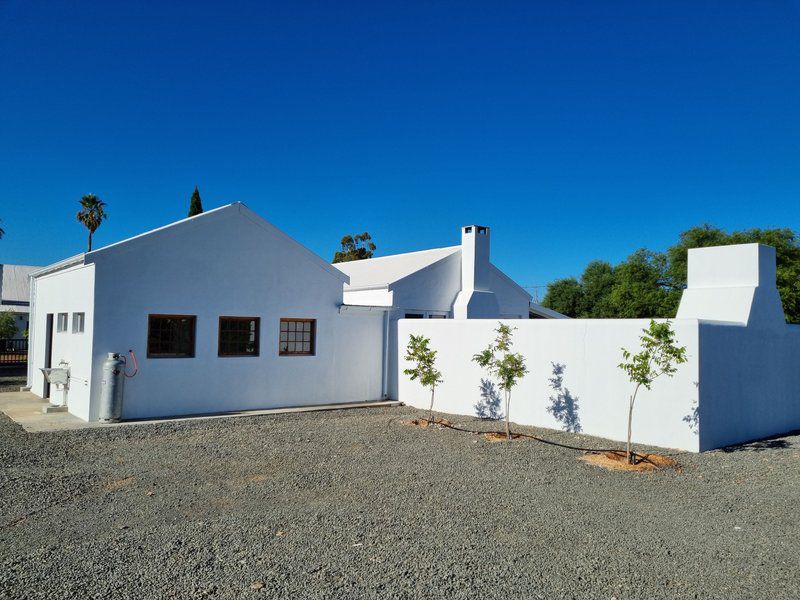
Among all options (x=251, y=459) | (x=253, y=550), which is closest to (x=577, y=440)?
(x=251, y=459)

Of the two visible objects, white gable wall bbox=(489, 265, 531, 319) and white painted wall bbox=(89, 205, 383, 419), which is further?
white gable wall bbox=(489, 265, 531, 319)

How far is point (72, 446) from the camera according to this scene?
9164 mm

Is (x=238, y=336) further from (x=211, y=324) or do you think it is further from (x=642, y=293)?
(x=642, y=293)

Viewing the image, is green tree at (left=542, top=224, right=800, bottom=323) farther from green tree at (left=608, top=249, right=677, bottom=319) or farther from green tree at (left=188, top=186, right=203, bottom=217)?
green tree at (left=188, top=186, right=203, bottom=217)

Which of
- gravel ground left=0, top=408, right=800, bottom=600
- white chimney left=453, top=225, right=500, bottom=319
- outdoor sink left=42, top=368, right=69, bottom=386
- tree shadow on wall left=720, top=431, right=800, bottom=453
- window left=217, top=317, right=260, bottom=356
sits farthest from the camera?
white chimney left=453, top=225, right=500, bottom=319

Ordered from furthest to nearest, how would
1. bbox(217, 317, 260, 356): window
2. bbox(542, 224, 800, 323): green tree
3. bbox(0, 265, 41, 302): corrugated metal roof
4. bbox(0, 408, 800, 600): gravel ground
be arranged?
1. bbox(0, 265, 41, 302): corrugated metal roof
2. bbox(542, 224, 800, 323): green tree
3. bbox(217, 317, 260, 356): window
4. bbox(0, 408, 800, 600): gravel ground

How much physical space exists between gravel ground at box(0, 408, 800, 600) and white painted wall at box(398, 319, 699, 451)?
0.95 m

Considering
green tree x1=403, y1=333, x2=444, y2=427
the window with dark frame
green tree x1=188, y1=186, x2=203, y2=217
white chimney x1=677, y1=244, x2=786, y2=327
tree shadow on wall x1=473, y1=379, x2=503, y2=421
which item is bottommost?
tree shadow on wall x1=473, y1=379, x2=503, y2=421

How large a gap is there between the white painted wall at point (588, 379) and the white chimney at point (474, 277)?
5.46m

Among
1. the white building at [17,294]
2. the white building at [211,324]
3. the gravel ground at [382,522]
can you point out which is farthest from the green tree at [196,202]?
the gravel ground at [382,522]

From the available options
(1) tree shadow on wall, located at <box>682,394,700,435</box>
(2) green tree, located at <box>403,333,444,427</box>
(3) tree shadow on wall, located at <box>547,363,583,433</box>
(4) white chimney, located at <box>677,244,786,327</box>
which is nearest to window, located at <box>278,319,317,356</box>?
(2) green tree, located at <box>403,333,444,427</box>

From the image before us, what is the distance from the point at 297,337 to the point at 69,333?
5.10m

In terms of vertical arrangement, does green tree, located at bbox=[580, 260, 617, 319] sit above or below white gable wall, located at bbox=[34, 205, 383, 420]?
above

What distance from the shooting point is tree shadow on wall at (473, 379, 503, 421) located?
12.4m
